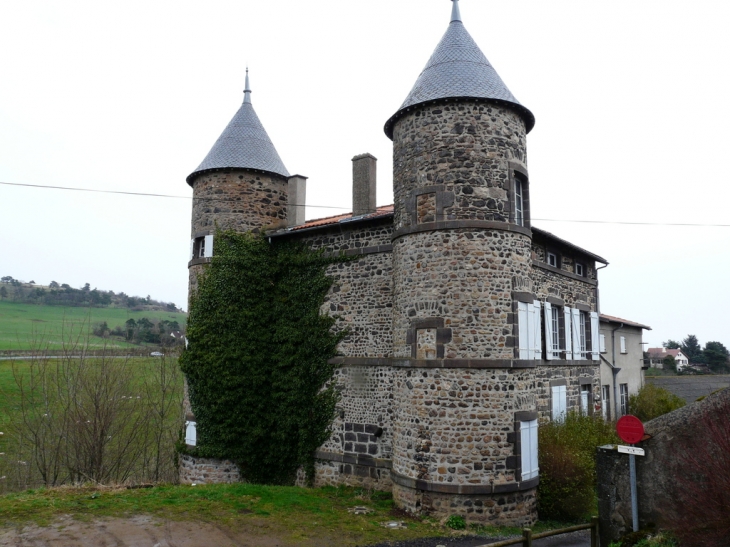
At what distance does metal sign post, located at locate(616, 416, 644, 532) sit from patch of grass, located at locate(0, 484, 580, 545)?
277 centimetres

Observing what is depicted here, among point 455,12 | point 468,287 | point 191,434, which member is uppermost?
point 455,12

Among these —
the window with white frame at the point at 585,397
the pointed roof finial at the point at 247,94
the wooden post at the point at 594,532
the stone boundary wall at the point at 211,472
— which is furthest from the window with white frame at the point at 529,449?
the pointed roof finial at the point at 247,94

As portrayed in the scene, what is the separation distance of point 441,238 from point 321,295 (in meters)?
4.16

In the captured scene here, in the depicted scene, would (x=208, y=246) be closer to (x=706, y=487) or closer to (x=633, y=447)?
(x=633, y=447)

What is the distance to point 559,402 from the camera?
1536 centimetres

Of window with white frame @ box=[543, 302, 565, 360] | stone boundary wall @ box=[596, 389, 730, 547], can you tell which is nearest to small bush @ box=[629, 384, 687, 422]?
window with white frame @ box=[543, 302, 565, 360]

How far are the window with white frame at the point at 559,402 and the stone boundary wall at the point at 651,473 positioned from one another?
19.3 feet

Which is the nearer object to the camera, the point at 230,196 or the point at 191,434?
the point at 191,434

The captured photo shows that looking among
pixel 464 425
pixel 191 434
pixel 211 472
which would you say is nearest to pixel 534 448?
pixel 464 425

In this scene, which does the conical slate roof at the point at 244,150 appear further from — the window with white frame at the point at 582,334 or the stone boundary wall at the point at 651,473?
the stone boundary wall at the point at 651,473

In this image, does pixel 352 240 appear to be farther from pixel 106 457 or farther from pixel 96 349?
pixel 96 349

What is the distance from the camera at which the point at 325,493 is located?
12930 mm

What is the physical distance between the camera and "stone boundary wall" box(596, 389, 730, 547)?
809 centimetres

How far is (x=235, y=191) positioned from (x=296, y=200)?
1.75 m
